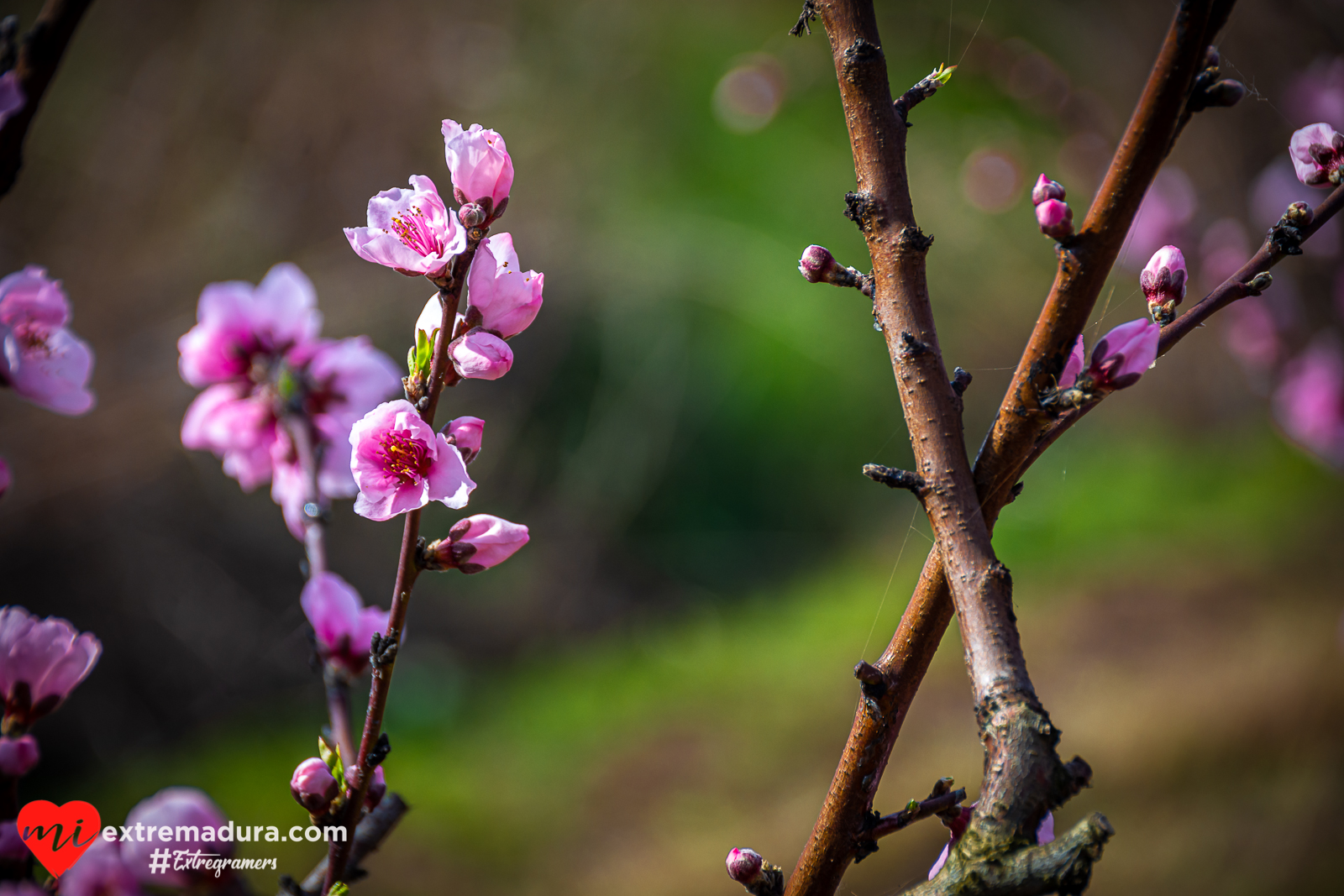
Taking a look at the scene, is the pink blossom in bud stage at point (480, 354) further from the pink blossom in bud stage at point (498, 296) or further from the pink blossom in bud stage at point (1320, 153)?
the pink blossom in bud stage at point (1320, 153)

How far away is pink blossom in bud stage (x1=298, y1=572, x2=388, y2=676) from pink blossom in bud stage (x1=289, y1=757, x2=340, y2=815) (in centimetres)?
9

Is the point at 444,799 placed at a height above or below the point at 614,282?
below

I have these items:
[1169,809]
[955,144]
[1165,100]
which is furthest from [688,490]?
[1165,100]

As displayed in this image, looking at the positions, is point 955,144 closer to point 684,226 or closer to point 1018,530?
point 684,226

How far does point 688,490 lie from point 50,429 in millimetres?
1327

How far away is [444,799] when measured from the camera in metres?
1.20

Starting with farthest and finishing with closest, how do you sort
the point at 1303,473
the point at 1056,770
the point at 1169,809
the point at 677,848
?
the point at 1303,473
the point at 677,848
the point at 1169,809
the point at 1056,770

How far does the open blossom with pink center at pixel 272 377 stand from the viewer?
0.41 meters

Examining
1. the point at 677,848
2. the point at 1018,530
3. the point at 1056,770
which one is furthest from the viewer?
the point at 1018,530

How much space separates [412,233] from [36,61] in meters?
0.13

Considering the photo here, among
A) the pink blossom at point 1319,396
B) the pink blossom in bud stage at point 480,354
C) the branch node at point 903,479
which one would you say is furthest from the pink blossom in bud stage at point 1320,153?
the pink blossom at point 1319,396

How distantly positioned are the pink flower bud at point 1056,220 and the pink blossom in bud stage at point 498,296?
0.54 ft

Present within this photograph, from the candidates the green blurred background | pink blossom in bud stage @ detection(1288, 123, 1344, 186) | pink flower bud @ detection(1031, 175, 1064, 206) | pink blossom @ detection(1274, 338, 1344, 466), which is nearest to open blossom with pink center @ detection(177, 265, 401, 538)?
pink flower bud @ detection(1031, 175, 1064, 206)

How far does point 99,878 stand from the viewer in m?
0.20
